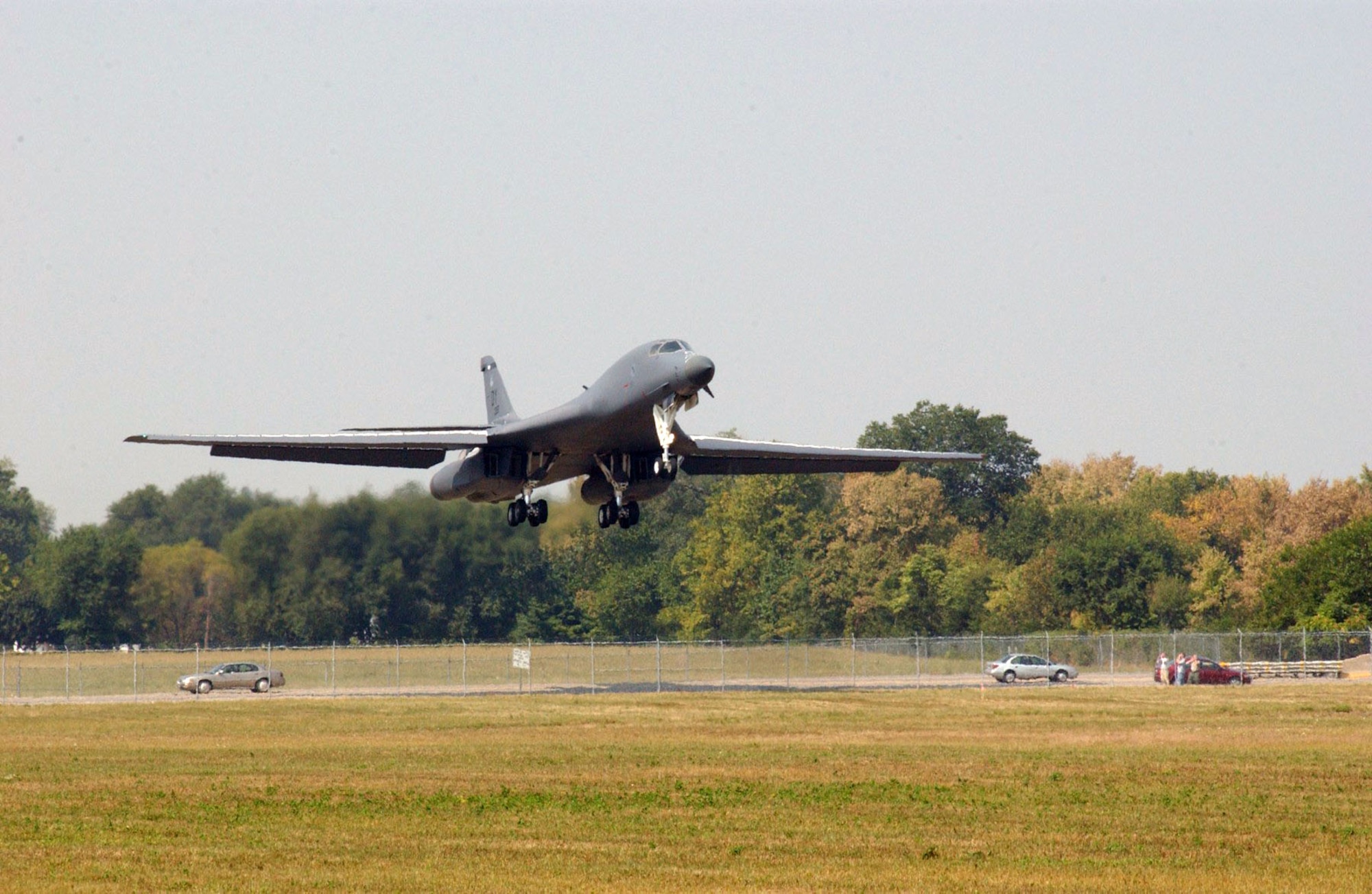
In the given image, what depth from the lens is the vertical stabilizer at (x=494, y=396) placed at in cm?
4809

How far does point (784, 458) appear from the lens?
1710 inches

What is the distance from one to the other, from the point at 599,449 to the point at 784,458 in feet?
27.3

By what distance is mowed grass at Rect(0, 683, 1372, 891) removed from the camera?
16047 mm

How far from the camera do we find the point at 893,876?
15.6 metres

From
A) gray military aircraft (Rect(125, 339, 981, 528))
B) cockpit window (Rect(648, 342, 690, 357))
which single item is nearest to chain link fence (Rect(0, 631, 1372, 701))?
gray military aircraft (Rect(125, 339, 981, 528))

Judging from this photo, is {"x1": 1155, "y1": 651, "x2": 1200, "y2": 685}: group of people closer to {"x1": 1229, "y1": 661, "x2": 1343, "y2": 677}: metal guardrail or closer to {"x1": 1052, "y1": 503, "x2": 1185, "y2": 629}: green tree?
{"x1": 1229, "y1": 661, "x2": 1343, "y2": 677}: metal guardrail

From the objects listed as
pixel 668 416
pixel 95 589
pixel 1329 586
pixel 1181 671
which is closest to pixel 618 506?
pixel 668 416

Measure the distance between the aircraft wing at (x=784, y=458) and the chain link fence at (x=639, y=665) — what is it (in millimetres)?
7808

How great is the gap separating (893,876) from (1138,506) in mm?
88290

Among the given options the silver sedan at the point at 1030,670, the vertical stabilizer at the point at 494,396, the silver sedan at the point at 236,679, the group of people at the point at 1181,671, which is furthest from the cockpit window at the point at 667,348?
the silver sedan at the point at 1030,670

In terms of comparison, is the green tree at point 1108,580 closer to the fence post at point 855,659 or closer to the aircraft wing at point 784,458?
the fence post at point 855,659

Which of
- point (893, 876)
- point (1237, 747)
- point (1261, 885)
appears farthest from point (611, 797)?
point (1237, 747)

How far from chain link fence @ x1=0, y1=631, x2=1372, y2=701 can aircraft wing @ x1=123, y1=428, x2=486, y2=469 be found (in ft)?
32.4

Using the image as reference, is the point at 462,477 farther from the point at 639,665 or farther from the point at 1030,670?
the point at 1030,670
